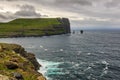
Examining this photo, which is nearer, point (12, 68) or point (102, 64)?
point (12, 68)

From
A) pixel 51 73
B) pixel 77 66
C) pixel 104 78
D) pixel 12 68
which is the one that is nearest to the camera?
pixel 12 68

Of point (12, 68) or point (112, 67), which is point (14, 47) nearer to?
point (12, 68)

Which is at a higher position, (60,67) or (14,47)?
(14,47)

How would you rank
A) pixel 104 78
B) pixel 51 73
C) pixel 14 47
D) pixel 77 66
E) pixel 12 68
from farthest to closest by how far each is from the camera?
pixel 77 66 < pixel 14 47 < pixel 51 73 < pixel 104 78 < pixel 12 68

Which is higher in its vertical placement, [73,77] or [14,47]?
[14,47]

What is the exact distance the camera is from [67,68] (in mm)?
85750

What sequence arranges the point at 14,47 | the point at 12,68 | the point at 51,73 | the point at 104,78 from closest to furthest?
the point at 12,68 < the point at 104,78 < the point at 51,73 < the point at 14,47

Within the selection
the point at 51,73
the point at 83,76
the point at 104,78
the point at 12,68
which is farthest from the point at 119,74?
the point at 12,68

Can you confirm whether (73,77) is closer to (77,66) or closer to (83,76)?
(83,76)

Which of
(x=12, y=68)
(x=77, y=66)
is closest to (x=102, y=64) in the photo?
(x=77, y=66)

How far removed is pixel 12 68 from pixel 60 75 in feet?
79.0

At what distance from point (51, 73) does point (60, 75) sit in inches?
183

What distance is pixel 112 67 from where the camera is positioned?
89.0 metres

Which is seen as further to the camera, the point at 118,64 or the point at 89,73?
the point at 118,64
